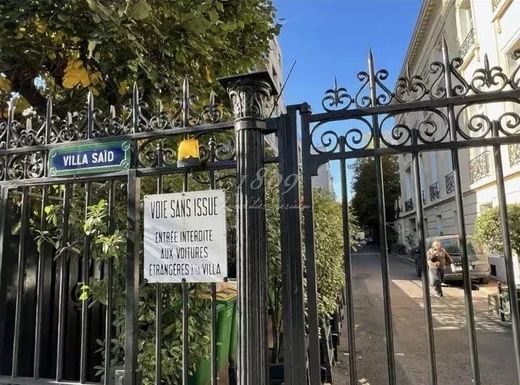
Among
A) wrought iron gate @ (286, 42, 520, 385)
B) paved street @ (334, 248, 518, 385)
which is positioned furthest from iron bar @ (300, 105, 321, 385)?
paved street @ (334, 248, 518, 385)

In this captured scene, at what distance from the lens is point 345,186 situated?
237 centimetres

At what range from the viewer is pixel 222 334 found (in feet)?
14.1

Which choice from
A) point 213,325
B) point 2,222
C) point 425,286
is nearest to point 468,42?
point 425,286

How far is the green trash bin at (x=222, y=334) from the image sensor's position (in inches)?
153

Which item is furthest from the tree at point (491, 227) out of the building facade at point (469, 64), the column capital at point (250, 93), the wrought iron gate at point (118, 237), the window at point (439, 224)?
the window at point (439, 224)

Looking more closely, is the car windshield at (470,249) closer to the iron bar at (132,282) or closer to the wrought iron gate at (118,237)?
the wrought iron gate at (118,237)

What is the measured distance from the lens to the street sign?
Answer: 268 cm

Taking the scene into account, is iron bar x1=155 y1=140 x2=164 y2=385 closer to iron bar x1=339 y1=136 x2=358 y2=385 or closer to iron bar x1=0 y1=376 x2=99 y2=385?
iron bar x1=0 y1=376 x2=99 y2=385

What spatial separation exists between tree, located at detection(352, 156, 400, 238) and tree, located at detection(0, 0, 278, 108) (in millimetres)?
33861

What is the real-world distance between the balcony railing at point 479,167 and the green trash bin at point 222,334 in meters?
12.0

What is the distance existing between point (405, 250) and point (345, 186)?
30952 mm

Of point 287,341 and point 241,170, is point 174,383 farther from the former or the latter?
point 241,170

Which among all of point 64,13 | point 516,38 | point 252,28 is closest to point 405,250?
point 516,38

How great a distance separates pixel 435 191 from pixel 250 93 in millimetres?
21452
